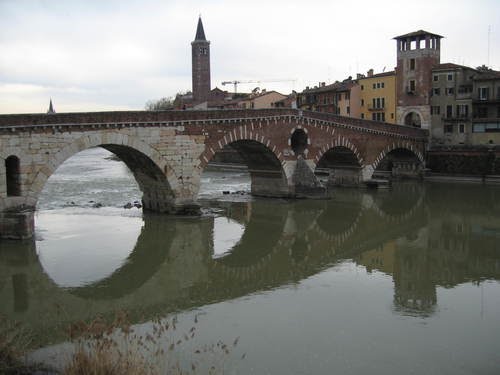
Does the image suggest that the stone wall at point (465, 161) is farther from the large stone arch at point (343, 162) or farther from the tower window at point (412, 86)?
the large stone arch at point (343, 162)

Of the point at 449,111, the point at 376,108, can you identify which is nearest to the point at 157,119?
the point at 449,111

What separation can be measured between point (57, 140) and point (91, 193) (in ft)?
44.9

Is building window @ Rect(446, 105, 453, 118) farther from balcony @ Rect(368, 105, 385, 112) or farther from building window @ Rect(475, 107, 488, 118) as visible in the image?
balcony @ Rect(368, 105, 385, 112)

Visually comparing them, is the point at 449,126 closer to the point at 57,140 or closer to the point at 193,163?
the point at 193,163

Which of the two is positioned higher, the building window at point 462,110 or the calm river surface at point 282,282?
the building window at point 462,110

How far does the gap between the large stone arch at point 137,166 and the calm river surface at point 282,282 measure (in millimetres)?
1177

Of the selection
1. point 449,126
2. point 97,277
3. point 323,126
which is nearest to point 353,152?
point 323,126

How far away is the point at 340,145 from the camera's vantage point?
35406 millimetres

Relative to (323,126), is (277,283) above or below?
below

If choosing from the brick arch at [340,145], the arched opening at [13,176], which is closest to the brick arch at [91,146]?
the arched opening at [13,176]

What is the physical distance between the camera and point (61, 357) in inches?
419

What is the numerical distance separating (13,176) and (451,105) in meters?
34.7

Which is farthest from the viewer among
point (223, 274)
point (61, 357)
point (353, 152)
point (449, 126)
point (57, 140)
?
point (449, 126)

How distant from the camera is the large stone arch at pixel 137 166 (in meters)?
22.1
